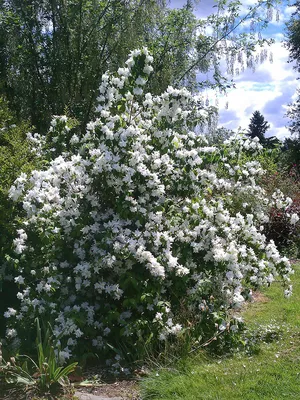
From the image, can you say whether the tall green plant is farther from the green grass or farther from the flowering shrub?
the green grass

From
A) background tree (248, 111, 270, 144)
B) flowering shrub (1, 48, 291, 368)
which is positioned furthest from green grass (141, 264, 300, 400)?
background tree (248, 111, 270, 144)

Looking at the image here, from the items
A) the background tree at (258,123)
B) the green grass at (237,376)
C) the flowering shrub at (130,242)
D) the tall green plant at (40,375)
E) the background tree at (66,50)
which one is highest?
the background tree at (258,123)

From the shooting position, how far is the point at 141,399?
156 inches

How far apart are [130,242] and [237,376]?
56.7 inches

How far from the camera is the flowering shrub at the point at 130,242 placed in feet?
15.4

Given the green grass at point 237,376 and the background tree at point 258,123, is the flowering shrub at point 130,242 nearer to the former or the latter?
the green grass at point 237,376

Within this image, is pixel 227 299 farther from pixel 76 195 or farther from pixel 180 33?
pixel 180 33

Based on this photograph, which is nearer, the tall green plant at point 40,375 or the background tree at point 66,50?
the tall green plant at point 40,375

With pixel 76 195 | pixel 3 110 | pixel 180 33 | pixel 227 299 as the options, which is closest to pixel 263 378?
pixel 227 299

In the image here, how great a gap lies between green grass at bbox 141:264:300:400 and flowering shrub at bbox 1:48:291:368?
0.33 meters

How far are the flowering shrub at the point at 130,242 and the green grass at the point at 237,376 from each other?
33 centimetres

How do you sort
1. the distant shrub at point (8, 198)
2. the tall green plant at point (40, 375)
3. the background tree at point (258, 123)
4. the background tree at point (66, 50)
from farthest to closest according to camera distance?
the background tree at point (258, 123) < the background tree at point (66, 50) < the distant shrub at point (8, 198) < the tall green plant at point (40, 375)

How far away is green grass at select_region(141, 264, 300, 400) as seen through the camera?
3.97 meters

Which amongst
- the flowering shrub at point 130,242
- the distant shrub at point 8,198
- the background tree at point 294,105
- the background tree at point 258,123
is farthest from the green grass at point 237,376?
the background tree at point 258,123
